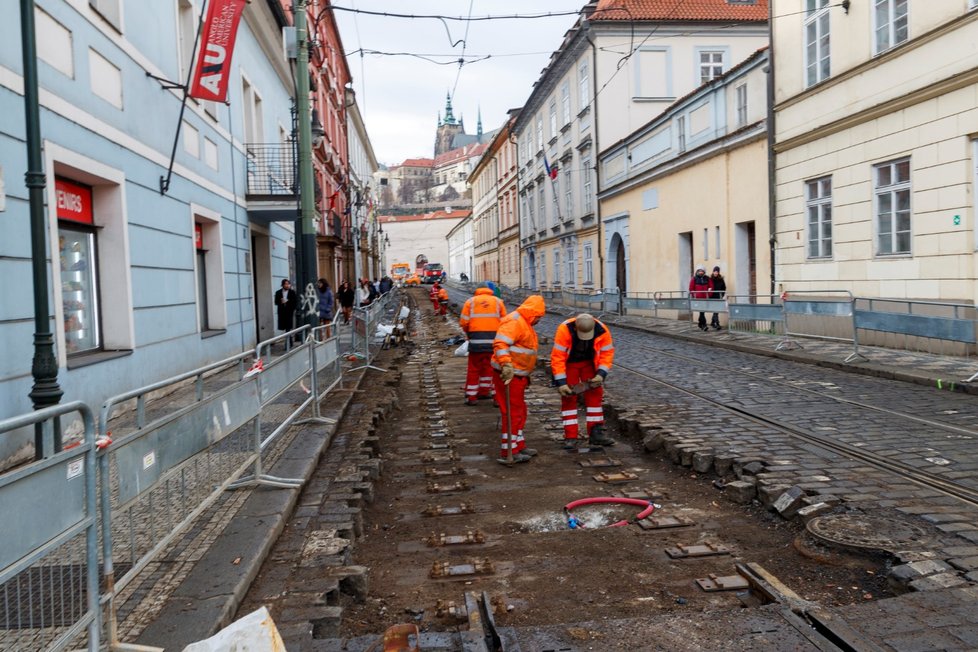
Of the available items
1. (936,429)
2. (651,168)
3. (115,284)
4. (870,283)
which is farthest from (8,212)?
(651,168)

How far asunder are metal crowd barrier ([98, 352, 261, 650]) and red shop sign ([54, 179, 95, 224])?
4.26 metres

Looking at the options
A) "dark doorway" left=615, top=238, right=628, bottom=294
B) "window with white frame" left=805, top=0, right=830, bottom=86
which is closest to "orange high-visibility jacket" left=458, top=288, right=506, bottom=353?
"window with white frame" left=805, top=0, right=830, bottom=86

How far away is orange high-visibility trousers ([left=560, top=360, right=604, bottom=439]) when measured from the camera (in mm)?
8203

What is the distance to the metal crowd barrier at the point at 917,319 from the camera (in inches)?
444

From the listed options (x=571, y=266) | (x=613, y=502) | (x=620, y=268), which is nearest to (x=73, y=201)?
(x=613, y=502)

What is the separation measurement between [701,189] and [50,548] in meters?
21.8

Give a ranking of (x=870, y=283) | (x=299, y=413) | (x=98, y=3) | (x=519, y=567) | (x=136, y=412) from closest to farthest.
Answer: (x=136, y=412) → (x=519, y=567) → (x=299, y=413) → (x=98, y=3) → (x=870, y=283)

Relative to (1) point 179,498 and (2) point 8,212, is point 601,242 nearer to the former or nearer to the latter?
(2) point 8,212

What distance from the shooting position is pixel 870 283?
51.0ft

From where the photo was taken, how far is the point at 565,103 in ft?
123

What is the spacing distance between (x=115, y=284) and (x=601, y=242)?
25011 mm

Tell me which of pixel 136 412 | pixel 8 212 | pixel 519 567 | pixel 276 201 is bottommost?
pixel 519 567

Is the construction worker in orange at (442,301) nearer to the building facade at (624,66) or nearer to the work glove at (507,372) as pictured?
the building facade at (624,66)

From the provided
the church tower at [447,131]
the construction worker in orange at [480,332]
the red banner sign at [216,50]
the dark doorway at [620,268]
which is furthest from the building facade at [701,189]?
the church tower at [447,131]
